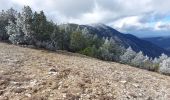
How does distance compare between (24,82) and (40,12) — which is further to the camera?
(40,12)

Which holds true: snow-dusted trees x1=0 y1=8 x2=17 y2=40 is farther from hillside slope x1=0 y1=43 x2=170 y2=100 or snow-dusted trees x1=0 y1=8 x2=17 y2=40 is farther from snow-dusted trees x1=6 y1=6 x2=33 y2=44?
hillside slope x1=0 y1=43 x2=170 y2=100

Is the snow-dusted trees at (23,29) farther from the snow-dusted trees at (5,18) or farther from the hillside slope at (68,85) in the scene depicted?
the hillside slope at (68,85)

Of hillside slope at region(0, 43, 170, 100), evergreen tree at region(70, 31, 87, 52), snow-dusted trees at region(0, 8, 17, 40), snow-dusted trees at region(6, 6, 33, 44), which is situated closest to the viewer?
hillside slope at region(0, 43, 170, 100)

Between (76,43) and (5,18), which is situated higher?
(5,18)

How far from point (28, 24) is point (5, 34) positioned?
8.41 metres

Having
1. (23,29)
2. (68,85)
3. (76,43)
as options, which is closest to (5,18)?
(23,29)

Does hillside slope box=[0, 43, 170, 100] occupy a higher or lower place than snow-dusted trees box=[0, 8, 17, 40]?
lower

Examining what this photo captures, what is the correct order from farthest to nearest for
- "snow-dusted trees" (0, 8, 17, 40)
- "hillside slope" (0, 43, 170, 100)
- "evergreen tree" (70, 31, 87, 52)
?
"evergreen tree" (70, 31, 87, 52)
"snow-dusted trees" (0, 8, 17, 40)
"hillside slope" (0, 43, 170, 100)

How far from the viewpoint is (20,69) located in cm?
2281

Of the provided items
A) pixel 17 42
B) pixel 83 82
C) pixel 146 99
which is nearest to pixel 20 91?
pixel 83 82

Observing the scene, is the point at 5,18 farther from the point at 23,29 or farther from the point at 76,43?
the point at 76,43

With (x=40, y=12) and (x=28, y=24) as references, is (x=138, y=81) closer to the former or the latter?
(x=28, y=24)

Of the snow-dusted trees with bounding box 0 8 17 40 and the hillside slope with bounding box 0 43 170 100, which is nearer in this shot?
the hillside slope with bounding box 0 43 170 100

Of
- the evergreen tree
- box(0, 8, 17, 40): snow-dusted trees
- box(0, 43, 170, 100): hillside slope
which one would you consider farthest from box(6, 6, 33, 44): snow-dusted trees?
the evergreen tree
